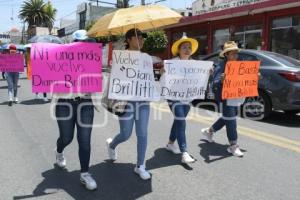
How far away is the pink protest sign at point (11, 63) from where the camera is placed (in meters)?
12.4

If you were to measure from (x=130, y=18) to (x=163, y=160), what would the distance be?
81.5 inches

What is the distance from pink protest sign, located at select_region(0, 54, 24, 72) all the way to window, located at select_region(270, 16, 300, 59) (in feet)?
37.2

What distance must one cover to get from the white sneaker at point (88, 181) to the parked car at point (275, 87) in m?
5.31

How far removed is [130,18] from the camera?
508 centimetres

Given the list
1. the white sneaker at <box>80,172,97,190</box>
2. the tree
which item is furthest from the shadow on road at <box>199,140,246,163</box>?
the tree

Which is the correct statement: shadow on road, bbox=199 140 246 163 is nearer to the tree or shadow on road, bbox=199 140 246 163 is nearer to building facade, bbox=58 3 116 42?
building facade, bbox=58 3 116 42

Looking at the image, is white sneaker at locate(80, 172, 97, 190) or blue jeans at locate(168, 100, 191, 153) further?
blue jeans at locate(168, 100, 191, 153)

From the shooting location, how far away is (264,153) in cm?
650

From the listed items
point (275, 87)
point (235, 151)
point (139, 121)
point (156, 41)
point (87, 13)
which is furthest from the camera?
point (87, 13)

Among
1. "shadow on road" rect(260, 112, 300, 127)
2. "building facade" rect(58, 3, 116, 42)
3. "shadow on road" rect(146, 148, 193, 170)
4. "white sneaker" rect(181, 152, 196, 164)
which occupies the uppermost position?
"building facade" rect(58, 3, 116, 42)

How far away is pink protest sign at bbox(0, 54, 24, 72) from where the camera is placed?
12438 millimetres

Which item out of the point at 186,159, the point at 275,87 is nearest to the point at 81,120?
the point at 186,159

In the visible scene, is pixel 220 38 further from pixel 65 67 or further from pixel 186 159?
pixel 65 67

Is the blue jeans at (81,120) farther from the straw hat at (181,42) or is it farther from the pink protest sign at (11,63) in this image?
the pink protest sign at (11,63)
